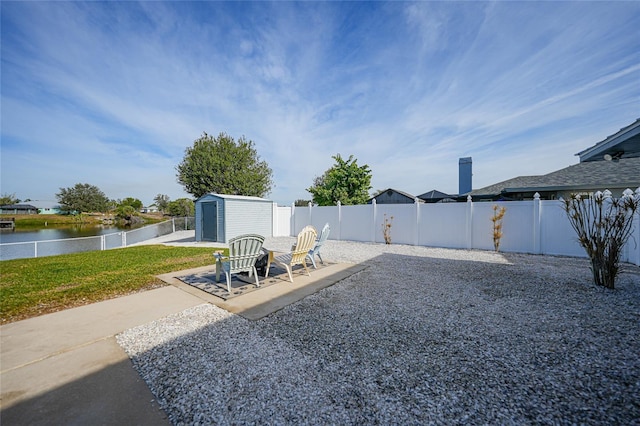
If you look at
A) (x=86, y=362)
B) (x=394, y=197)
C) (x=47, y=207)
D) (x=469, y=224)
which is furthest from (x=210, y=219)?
(x=47, y=207)

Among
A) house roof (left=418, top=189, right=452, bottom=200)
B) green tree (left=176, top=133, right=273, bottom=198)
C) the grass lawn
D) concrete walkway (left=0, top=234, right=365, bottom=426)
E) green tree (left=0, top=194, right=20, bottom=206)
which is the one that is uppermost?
green tree (left=176, top=133, right=273, bottom=198)

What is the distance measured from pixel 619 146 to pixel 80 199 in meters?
66.4

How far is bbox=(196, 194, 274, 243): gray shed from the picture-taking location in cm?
1207

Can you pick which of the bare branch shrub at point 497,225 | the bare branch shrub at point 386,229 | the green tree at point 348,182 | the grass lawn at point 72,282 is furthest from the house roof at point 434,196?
the grass lawn at point 72,282

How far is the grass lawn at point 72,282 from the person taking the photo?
3.75 meters

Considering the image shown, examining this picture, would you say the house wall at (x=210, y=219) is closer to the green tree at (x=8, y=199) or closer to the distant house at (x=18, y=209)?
the green tree at (x=8, y=199)

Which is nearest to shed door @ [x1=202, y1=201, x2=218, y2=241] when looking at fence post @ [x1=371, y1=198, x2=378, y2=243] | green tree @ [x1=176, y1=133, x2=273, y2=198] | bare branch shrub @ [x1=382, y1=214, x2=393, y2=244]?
fence post @ [x1=371, y1=198, x2=378, y2=243]

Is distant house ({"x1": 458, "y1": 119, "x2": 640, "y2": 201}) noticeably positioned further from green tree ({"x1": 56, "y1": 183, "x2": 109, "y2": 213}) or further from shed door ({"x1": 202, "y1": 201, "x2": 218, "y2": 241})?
green tree ({"x1": 56, "y1": 183, "x2": 109, "y2": 213})

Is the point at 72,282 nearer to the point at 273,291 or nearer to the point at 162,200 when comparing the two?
the point at 273,291

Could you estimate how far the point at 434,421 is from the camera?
160 cm

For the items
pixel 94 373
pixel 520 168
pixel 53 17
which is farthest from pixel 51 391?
pixel 520 168

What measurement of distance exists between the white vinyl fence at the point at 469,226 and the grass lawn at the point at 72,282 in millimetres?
7241

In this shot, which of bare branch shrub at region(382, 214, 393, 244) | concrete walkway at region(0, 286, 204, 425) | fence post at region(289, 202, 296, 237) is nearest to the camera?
concrete walkway at region(0, 286, 204, 425)

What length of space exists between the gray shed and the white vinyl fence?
12.7 ft
